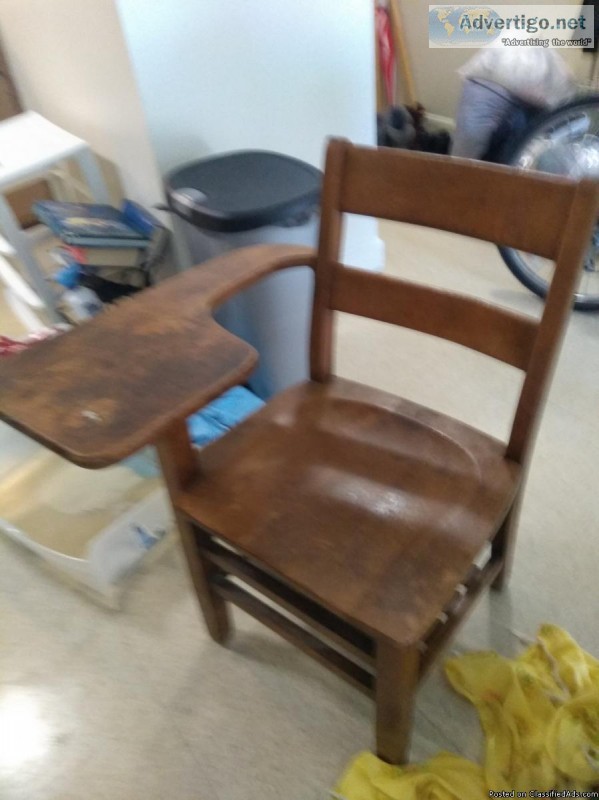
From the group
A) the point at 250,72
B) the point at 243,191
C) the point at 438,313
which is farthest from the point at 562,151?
the point at 438,313

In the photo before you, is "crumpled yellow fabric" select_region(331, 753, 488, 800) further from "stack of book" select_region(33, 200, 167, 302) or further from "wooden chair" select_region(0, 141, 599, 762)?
"stack of book" select_region(33, 200, 167, 302)

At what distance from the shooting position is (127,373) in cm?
81

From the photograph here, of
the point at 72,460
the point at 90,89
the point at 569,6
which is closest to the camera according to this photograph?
the point at 72,460

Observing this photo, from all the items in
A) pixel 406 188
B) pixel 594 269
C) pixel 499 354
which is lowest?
pixel 594 269

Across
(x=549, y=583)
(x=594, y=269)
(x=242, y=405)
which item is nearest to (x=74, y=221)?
(x=242, y=405)

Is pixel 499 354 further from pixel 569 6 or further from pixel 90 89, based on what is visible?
pixel 569 6

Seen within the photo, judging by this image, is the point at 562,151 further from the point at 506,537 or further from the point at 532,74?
the point at 506,537

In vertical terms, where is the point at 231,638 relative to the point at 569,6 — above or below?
below

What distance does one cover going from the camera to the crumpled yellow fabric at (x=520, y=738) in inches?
38.4

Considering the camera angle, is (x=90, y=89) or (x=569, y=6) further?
(x=569, y=6)

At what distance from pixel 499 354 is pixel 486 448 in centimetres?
16

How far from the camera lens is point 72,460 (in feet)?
2.30

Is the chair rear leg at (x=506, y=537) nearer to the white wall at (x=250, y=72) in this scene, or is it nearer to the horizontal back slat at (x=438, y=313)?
the horizontal back slat at (x=438, y=313)

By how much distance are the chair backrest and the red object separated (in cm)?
219
